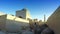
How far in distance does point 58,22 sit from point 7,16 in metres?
12.6

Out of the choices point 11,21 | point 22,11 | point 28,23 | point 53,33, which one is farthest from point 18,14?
point 53,33

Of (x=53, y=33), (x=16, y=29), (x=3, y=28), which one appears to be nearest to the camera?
(x=53, y=33)

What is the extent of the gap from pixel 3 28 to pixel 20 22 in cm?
355

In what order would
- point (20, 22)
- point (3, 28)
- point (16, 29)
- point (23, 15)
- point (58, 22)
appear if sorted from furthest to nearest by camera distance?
point (23, 15)
point (20, 22)
point (16, 29)
point (3, 28)
point (58, 22)

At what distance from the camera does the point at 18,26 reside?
18641 mm

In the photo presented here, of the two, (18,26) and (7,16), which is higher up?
(7,16)

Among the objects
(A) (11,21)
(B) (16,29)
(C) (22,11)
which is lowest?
(B) (16,29)

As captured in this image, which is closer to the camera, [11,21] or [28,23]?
[11,21]

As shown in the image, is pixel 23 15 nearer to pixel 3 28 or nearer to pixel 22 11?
pixel 22 11

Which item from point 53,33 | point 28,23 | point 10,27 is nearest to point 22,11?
point 28,23

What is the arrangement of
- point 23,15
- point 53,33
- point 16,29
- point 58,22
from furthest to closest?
1. point 23,15
2. point 16,29
3. point 53,33
4. point 58,22

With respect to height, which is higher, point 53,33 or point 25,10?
point 25,10

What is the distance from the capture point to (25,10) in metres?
23.6

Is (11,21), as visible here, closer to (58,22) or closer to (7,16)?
(7,16)
